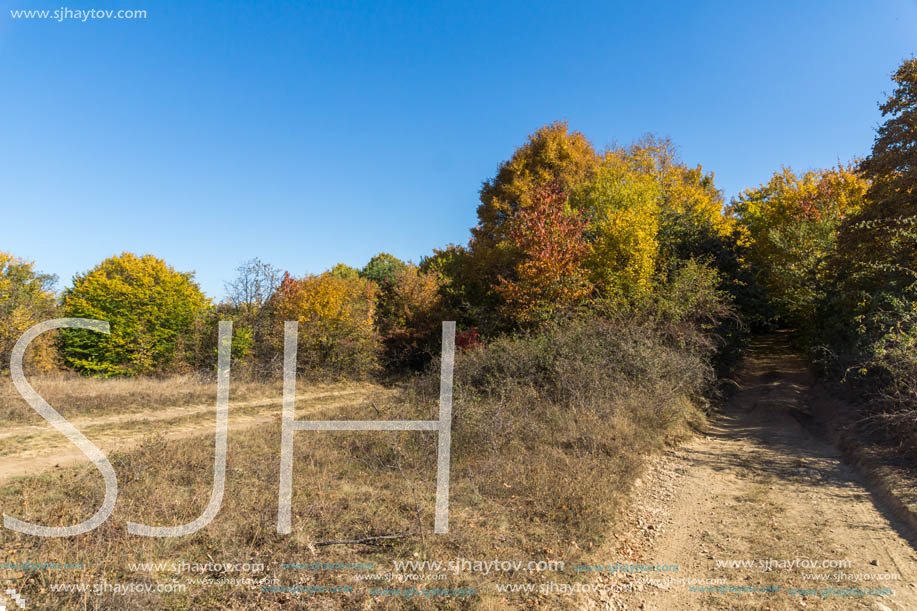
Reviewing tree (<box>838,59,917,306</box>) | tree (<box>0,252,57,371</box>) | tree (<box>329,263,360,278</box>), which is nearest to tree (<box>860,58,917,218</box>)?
tree (<box>838,59,917,306</box>)

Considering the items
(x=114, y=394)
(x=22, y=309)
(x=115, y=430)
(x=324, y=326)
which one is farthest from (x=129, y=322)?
(x=115, y=430)

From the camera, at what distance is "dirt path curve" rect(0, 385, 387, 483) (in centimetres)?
824

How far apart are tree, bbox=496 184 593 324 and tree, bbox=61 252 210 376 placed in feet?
55.3

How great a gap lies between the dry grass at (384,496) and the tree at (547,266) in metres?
5.47

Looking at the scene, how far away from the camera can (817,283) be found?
18406 mm

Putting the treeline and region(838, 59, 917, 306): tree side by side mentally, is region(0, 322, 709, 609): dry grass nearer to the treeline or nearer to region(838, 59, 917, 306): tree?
the treeline

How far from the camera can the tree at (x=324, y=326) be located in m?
22.6

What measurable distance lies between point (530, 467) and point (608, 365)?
5.73 meters

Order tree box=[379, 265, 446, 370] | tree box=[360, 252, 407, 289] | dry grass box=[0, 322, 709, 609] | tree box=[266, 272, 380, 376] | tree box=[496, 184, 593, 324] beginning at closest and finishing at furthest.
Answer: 1. dry grass box=[0, 322, 709, 609]
2. tree box=[496, 184, 593, 324]
3. tree box=[266, 272, 380, 376]
4. tree box=[379, 265, 446, 370]
5. tree box=[360, 252, 407, 289]

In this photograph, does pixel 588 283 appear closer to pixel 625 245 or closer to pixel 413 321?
pixel 625 245

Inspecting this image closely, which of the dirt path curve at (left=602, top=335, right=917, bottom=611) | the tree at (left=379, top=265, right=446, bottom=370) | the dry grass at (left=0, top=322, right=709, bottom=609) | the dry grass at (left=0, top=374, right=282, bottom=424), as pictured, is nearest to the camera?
the dry grass at (left=0, top=322, right=709, bottom=609)

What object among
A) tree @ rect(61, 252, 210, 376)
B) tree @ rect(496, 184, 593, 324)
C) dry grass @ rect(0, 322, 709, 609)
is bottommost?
dry grass @ rect(0, 322, 709, 609)

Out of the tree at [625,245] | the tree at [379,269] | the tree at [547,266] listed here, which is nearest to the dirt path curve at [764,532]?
the tree at [547,266]

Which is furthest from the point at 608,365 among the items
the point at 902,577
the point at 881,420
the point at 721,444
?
the point at 902,577
